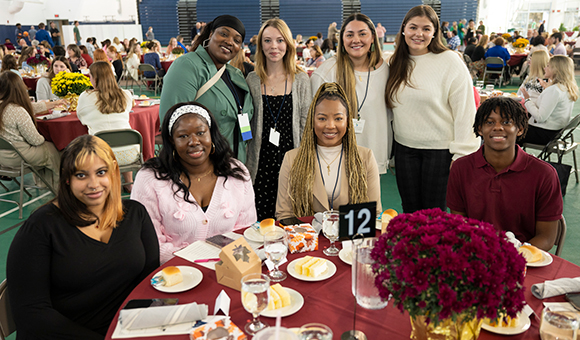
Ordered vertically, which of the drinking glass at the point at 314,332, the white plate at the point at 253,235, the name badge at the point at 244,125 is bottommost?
the white plate at the point at 253,235

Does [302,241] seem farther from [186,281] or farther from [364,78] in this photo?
[364,78]

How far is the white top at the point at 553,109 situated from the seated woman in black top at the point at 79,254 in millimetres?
4187

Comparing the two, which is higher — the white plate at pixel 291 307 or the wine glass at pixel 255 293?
the wine glass at pixel 255 293

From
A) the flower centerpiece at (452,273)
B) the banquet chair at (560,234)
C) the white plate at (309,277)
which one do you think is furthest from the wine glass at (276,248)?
the banquet chair at (560,234)

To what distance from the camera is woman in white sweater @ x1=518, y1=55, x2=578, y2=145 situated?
4.13m

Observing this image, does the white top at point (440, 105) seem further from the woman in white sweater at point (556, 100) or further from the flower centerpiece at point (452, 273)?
the woman in white sweater at point (556, 100)

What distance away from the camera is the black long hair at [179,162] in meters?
1.93

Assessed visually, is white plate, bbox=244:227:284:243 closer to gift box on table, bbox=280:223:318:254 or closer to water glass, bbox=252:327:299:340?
gift box on table, bbox=280:223:318:254

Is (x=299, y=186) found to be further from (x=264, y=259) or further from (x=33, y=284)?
(x=33, y=284)

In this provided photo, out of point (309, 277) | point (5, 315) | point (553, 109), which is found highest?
point (553, 109)

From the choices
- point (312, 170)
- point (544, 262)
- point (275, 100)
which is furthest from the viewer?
point (275, 100)

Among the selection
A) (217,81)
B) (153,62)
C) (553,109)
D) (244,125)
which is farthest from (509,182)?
(153,62)

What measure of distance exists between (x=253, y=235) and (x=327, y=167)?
0.66m

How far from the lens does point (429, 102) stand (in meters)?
2.51
